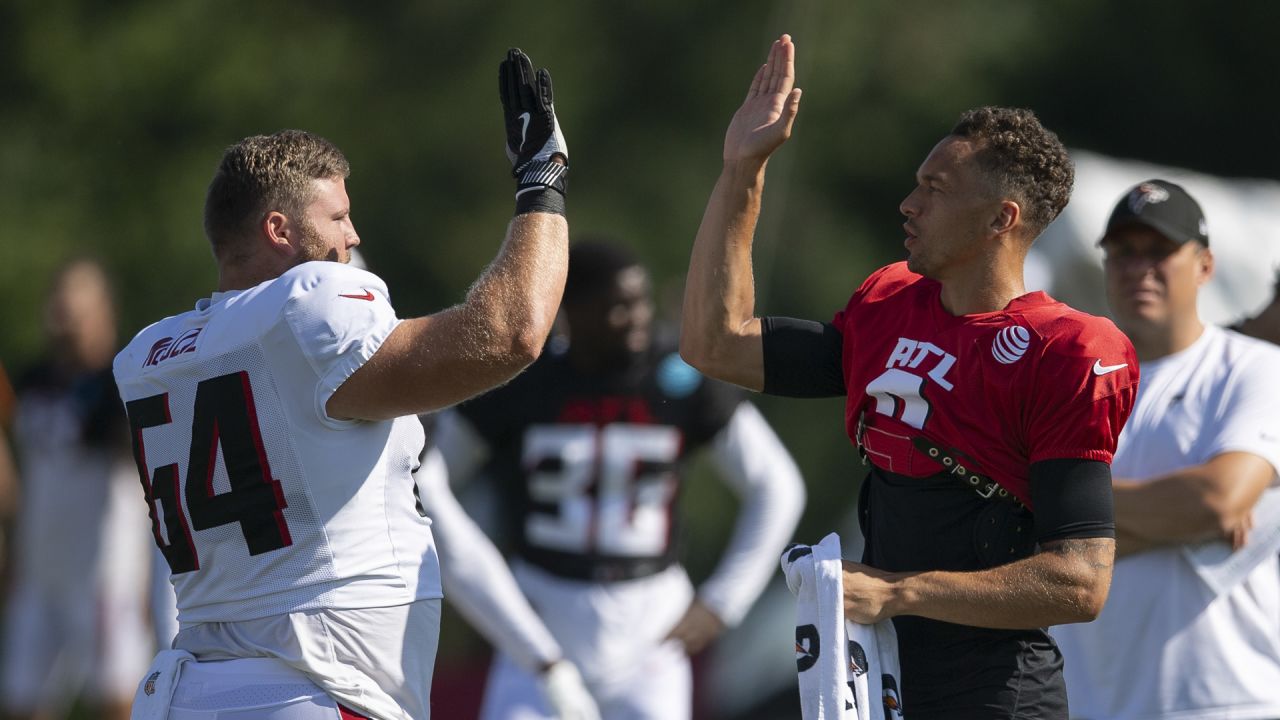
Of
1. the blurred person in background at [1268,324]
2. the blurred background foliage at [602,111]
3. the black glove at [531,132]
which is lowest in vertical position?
the blurred person in background at [1268,324]

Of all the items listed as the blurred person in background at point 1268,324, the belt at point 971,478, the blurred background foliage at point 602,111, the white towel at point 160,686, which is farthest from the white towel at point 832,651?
the blurred background foliage at point 602,111

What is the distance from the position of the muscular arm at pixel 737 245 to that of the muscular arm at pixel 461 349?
459mm

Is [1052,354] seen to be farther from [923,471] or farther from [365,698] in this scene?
[365,698]

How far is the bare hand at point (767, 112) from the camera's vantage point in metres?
3.83

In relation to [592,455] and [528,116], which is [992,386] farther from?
[592,455]

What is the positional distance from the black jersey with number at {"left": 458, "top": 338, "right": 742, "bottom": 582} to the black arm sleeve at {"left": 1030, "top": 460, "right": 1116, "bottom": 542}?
3.20 meters

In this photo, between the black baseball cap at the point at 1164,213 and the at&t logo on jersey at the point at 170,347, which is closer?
the at&t logo on jersey at the point at 170,347

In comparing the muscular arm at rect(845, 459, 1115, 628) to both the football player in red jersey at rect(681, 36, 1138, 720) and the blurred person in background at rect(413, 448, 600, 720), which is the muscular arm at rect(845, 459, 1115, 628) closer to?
the football player in red jersey at rect(681, 36, 1138, 720)

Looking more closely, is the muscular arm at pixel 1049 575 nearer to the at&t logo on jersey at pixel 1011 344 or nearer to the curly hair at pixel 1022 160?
the at&t logo on jersey at pixel 1011 344

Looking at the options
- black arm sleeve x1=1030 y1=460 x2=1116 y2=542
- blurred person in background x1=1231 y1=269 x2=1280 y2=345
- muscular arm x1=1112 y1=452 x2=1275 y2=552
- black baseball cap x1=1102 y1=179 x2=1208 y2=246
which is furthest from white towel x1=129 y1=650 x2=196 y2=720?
blurred person in background x1=1231 y1=269 x2=1280 y2=345

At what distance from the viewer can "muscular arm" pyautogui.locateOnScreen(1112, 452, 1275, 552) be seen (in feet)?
14.8

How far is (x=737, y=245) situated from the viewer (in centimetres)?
389

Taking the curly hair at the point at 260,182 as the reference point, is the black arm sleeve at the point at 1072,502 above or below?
below

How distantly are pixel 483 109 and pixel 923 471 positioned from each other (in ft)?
43.5
